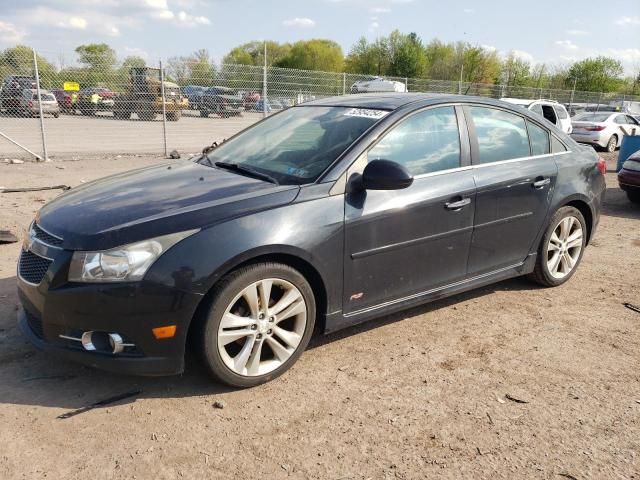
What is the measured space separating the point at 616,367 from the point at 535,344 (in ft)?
1.65

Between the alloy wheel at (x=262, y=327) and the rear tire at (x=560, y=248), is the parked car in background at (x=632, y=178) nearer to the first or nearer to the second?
the rear tire at (x=560, y=248)

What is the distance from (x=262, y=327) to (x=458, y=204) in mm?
1629

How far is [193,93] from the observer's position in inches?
597

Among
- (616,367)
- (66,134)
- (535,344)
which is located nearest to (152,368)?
(535,344)

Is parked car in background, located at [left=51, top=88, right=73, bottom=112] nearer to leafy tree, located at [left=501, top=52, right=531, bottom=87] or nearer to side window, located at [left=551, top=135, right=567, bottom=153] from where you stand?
side window, located at [left=551, top=135, right=567, bottom=153]

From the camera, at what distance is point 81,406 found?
2.85 m

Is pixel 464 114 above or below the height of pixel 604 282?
above

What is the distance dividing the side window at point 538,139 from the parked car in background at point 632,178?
16.8ft

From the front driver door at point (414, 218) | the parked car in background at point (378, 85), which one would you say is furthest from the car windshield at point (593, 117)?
the front driver door at point (414, 218)

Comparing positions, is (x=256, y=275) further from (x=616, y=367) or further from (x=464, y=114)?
(x=616, y=367)

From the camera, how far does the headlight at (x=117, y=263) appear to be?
8.86 ft

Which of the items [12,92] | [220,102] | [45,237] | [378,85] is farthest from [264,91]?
[45,237]

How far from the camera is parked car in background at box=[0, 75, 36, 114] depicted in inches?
488

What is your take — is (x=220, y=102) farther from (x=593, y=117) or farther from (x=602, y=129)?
(x=593, y=117)
